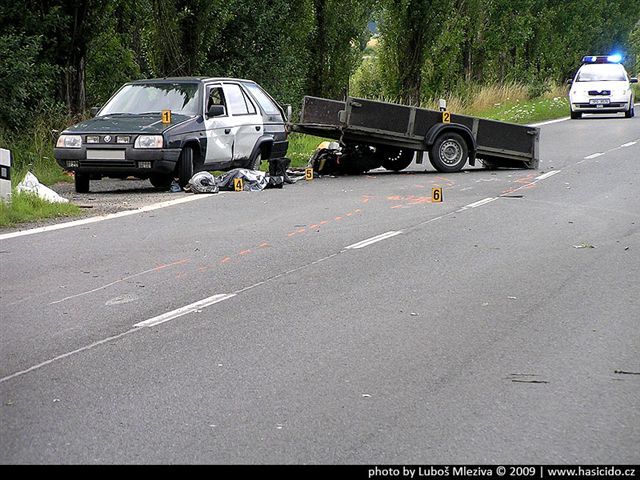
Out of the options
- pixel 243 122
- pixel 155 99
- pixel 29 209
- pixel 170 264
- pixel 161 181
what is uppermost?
pixel 155 99

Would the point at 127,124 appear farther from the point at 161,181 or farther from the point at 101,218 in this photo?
the point at 101,218

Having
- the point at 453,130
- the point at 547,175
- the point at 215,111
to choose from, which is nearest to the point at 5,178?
the point at 215,111

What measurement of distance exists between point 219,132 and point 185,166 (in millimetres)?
1025

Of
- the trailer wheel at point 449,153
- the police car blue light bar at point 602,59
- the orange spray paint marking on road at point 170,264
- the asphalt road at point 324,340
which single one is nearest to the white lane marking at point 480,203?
the asphalt road at point 324,340

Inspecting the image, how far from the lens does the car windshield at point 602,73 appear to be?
1597 inches

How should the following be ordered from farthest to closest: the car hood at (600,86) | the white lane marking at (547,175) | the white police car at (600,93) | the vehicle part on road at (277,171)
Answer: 1. the car hood at (600,86)
2. the white police car at (600,93)
3. the white lane marking at (547,175)
4. the vehicle part on road at (277,171)

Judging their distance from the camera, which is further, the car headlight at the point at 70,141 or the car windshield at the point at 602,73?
the car windshield at the point at 602,73

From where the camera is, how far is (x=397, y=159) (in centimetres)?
2152

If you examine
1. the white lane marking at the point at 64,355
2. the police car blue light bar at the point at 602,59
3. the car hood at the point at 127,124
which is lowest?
the white lane marking at the point at 64,355

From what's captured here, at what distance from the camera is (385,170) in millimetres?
21922

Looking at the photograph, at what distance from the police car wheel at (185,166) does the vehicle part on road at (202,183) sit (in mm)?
135

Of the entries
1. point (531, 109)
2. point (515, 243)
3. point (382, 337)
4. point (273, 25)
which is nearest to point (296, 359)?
point (382, 337)

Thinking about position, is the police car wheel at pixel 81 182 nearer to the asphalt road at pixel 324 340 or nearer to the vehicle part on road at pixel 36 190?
the vehicle part on road at pixel 36 190

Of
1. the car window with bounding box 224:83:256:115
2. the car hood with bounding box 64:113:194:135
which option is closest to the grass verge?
the car hood with bounding box 64:113:194:135
